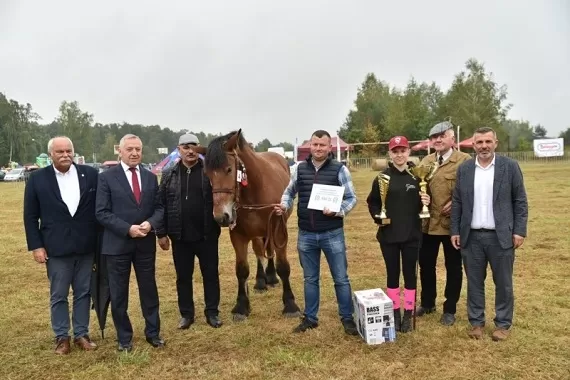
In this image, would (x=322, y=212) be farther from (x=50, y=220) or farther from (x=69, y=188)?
(x=50, y=220)

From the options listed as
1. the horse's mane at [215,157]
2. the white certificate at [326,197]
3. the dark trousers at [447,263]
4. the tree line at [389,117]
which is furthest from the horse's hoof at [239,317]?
the tree line at [389,117]

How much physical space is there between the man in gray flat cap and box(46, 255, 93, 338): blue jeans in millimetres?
3466

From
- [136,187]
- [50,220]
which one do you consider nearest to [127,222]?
[136,187]

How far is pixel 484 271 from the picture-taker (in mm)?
4297

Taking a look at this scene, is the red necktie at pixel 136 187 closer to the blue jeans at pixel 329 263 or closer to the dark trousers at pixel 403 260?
the blue jeans at pixel 329 263

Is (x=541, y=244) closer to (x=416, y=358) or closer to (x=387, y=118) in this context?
(x=416, y=358)

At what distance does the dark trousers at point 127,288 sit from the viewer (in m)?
4.14

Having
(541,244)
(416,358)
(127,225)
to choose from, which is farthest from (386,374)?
(541,244)

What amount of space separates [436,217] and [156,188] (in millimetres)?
2863

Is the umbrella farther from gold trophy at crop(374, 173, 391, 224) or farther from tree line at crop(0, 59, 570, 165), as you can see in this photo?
tree line at crop(0, 59, 570, 165)

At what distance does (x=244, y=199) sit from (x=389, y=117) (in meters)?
48.9

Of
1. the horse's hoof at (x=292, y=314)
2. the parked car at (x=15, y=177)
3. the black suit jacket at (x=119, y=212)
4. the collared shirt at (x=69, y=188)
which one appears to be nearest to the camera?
the black suit jacket at (x=119, y=212)

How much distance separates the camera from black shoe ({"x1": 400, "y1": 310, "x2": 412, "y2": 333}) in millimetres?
4480

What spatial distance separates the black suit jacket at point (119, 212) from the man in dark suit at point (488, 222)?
295 cm
